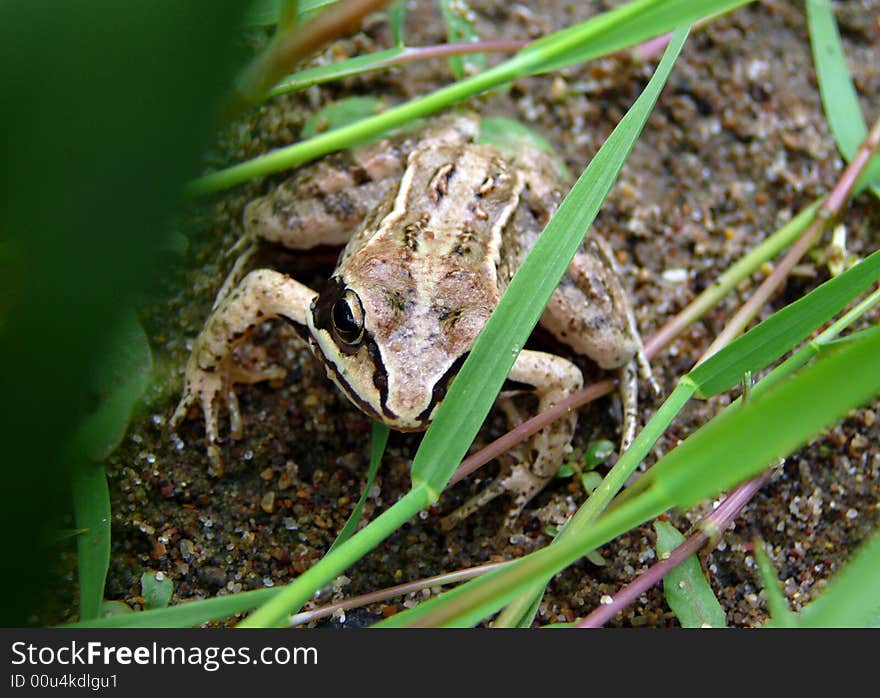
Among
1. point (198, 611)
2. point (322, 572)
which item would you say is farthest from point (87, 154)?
point (198, 611)

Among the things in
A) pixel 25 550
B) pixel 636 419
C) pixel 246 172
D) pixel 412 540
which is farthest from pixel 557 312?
pixel 25 550

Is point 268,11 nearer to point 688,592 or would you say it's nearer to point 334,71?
point 334,71

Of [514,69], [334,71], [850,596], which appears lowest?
[850,596]

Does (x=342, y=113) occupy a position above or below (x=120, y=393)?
above

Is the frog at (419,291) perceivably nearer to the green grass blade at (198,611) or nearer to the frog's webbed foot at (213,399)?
the frog's webbed foot at (213,399)

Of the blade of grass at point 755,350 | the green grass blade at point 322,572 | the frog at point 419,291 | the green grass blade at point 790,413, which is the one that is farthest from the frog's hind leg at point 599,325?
the green grass blade at point 790,413

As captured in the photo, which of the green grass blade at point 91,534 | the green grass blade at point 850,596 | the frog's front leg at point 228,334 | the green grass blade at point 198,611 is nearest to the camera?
the green grass blade at point 850,596

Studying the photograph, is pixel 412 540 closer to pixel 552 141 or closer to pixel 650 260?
pixel 650 260
